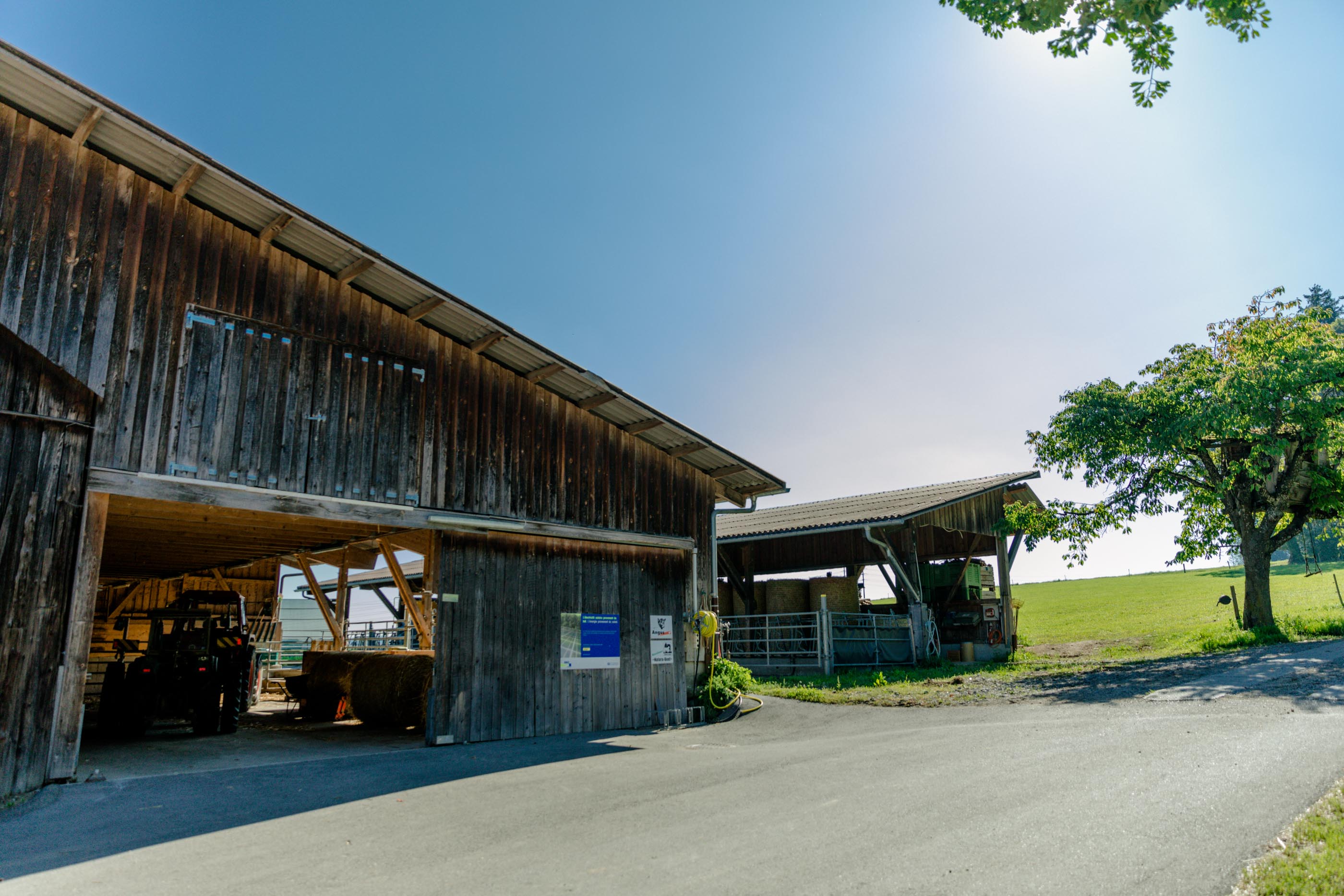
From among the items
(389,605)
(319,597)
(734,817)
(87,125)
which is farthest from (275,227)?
(389,605)

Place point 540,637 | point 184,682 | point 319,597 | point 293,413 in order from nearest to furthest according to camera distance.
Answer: point 293,413, point 540,637, point 184,682, point 319,597

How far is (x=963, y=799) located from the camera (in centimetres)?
689

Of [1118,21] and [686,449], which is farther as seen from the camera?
[686,449]

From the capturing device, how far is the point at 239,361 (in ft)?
32.1

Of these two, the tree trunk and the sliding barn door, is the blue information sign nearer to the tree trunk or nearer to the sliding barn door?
the sliding barn door

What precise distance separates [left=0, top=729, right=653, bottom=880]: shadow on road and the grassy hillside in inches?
664

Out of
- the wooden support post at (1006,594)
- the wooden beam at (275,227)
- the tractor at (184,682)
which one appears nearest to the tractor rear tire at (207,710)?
the tractor at (184,682)

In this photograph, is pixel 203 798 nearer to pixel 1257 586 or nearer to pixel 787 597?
pixel 787 597

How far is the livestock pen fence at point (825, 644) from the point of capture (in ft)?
66.4

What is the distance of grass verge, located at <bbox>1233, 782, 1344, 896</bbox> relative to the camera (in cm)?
462

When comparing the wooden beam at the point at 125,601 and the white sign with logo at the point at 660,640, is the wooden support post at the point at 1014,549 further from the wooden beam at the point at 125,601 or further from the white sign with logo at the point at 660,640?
the wooden beam at the point at 125,601

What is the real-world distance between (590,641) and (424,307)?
18.7 ft

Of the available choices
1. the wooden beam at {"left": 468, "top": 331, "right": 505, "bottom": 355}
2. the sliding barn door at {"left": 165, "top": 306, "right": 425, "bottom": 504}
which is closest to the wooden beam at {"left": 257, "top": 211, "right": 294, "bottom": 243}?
the sliding barn door at {"left": 165, "top": 306, "right": 425, "bottom": 504}

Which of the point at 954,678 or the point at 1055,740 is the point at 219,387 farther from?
the point at 954,678
